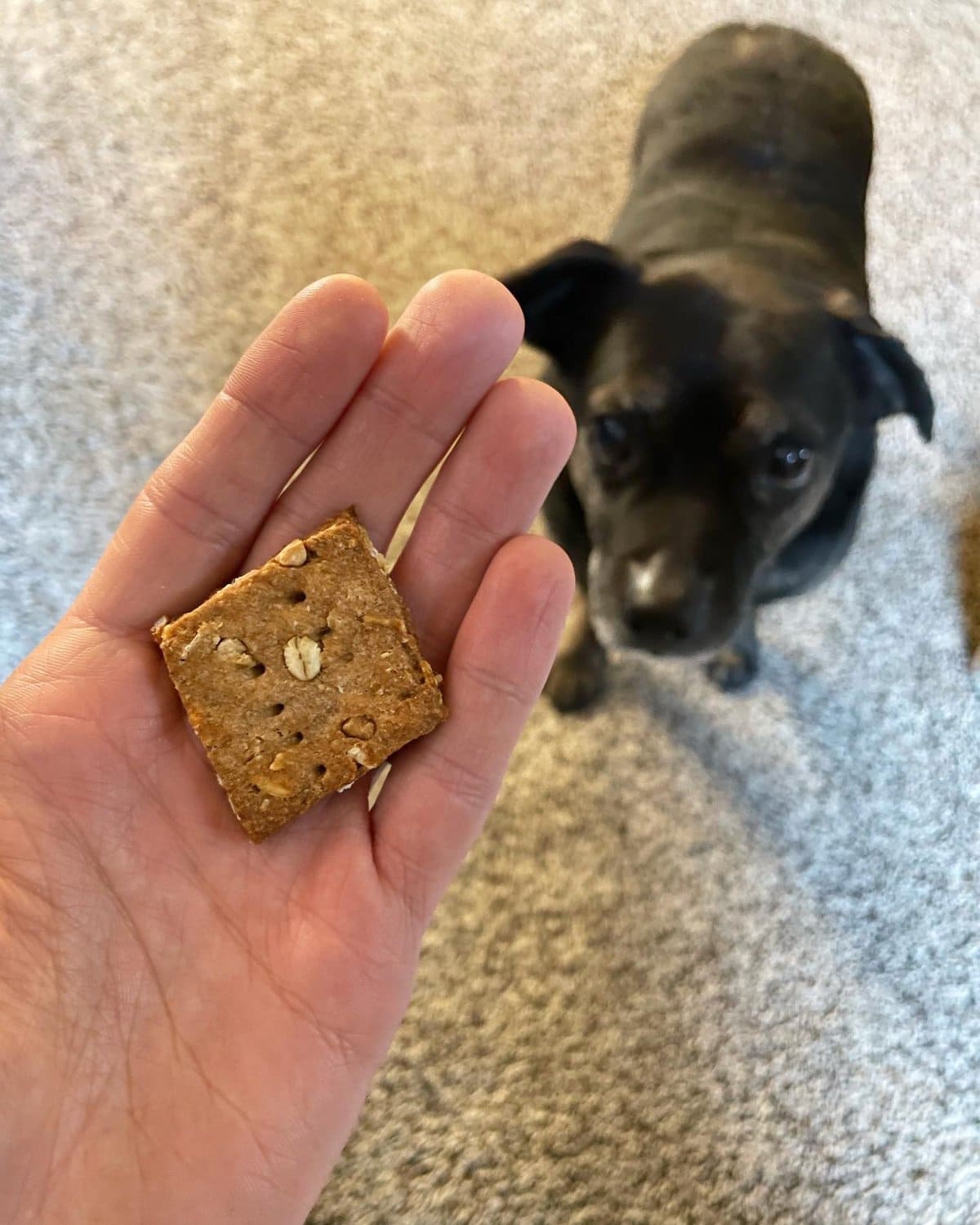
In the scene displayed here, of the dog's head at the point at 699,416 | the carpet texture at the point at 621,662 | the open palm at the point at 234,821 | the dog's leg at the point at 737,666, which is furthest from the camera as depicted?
the dog's leg at the point at 737,666

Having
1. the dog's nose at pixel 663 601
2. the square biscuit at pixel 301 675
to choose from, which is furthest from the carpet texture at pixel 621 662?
the square biscuit at pixel 301 675

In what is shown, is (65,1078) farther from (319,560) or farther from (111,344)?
(111,344)

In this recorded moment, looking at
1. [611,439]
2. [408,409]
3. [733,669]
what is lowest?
[733,669]

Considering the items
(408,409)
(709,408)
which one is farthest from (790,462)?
(408,409)

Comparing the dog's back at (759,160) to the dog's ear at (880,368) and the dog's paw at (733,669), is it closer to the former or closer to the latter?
the dog's ear at (880,368)

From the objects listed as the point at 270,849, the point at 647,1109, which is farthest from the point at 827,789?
the point at 270,849

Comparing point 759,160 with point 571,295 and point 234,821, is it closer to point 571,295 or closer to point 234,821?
point 571,295

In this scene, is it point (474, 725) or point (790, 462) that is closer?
point (474, 725)
